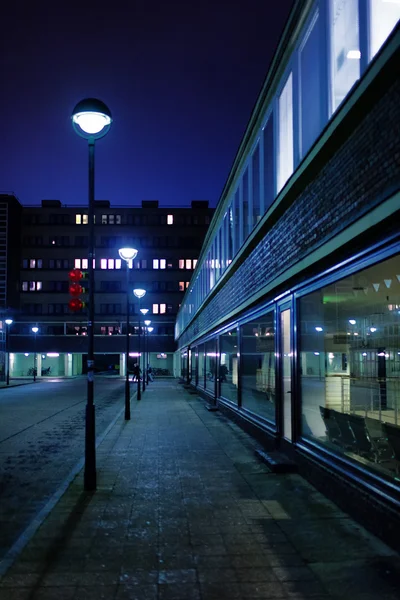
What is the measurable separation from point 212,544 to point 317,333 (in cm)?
485

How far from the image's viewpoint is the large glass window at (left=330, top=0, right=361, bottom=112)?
6871mm

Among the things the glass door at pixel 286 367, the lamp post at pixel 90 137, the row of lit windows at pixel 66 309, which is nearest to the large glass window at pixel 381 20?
the lamp post at pixel 90 137

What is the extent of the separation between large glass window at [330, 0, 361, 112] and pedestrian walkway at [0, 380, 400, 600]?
5251 millimetres

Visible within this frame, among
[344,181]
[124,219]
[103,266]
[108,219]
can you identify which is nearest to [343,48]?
[344,181]

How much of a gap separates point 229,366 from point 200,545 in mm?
14195

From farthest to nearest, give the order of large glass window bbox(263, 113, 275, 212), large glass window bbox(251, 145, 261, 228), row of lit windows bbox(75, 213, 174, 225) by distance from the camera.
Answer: row of lit windows bbox(75, 213, 174, 225)
large glass window bbox(251, 145, 261, 228)
large glass window bbox(263, 113, 275, 212)

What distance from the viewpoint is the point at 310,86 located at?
28.9 feet

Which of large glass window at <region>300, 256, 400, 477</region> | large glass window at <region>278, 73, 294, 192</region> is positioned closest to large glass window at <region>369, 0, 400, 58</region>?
large glass window at <region>300, 256, 400, 477</region>

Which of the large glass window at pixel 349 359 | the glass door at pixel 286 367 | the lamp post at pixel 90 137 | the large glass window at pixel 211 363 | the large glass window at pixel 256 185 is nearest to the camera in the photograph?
the large glass window at pixel 349 359

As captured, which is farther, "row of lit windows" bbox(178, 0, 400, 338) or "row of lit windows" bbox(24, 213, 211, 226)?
"row of lit windows" bbox(24, 213, 211, 226)

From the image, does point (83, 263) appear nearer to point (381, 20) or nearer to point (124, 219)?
point (124, 219)

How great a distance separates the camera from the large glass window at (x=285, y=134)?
10.2 meters

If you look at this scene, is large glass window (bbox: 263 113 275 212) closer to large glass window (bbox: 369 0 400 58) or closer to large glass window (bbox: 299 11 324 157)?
large glass window (bbox: 299 11 324 157)

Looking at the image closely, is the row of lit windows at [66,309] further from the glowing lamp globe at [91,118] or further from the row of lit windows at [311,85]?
the glowing lamp globe at [91,118]
